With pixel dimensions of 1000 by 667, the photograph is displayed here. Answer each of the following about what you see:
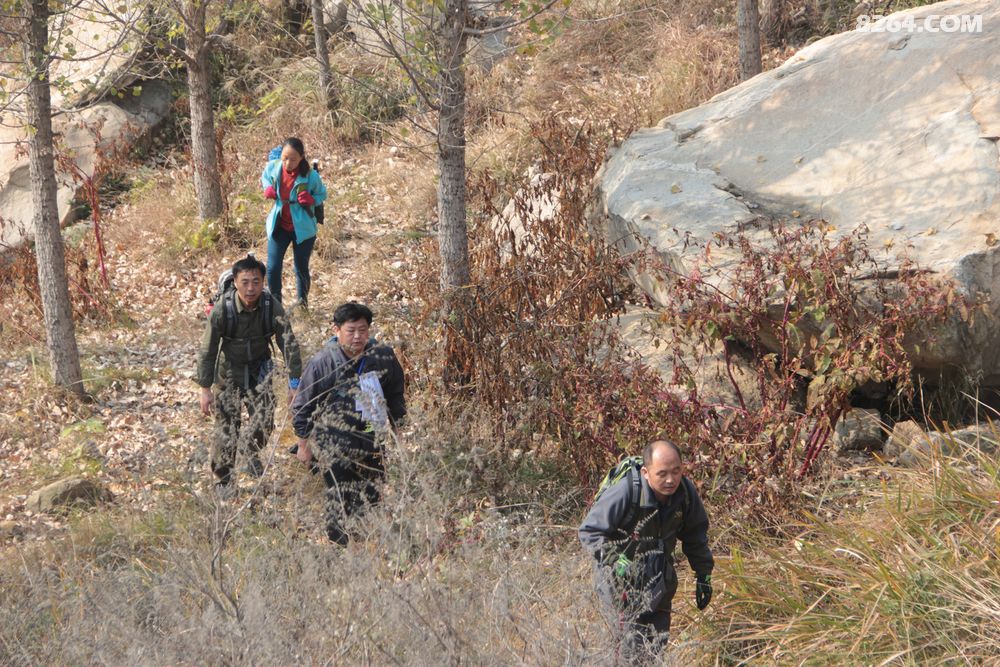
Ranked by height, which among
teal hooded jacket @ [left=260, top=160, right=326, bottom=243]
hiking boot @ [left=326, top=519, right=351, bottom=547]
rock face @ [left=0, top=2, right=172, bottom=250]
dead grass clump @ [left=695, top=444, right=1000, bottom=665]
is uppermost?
rock face @ [left=0, top=2, right=172, bottom=250]

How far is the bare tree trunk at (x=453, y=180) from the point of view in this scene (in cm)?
605

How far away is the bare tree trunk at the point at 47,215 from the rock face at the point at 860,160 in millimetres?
3956

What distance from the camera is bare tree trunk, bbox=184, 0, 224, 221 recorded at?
9.48 meters

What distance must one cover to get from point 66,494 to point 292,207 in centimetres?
292

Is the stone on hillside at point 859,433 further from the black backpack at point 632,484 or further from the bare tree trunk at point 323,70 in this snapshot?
the bare tree trunk at point 323,70

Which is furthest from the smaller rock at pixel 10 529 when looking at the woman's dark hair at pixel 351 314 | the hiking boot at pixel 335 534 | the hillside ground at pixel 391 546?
the woman's dark hair at pixel 351 314

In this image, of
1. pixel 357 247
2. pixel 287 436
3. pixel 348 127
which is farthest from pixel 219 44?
pixel 287 436

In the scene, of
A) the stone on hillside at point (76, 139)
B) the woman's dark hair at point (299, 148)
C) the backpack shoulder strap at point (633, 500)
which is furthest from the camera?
the stone on hillside at point (76, 139)

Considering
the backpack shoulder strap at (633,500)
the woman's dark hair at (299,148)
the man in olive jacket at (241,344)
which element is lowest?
the backpack shoulder strap at (633,500)

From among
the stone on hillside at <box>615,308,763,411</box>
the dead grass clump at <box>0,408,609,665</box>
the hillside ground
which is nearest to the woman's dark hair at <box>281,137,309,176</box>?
the hillside ground

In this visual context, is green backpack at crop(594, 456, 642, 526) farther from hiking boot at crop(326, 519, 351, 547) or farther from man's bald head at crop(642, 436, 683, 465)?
hiking boot at crop(326, 519, 351, 547)

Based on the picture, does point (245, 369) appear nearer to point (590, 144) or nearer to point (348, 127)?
point (590, 144)

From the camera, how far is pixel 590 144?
873 centimetres

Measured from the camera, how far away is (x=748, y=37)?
9.48 m
